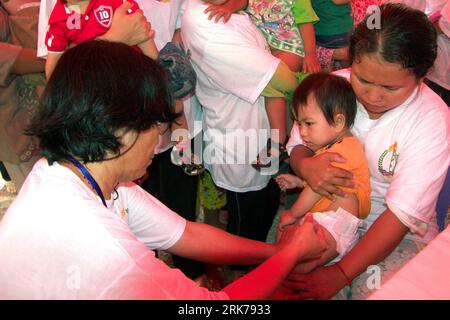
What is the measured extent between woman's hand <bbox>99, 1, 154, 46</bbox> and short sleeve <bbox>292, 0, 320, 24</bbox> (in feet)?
1.99

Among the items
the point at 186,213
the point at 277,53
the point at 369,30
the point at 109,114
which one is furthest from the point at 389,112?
the point at 186,213

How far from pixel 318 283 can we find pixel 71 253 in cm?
73

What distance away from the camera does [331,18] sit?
214 cm

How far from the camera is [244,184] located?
1779mm

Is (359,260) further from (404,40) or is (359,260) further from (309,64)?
(309,64)

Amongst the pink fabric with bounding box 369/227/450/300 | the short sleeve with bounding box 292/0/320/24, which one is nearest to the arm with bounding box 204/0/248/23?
the short sleeve with bounding box 292/0/320/24

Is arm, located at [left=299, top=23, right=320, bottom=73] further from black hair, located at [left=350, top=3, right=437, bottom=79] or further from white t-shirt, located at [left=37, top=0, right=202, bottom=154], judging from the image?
black hair, located at [left=350, top=3, right=437, bottom=79]

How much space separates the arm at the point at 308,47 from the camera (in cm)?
183

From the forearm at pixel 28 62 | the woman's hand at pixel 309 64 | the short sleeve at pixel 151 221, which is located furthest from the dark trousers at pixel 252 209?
the forearm at pixel 28 62

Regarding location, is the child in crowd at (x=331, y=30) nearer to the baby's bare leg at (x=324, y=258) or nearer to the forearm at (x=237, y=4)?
the forearm at (x=237, y=4)

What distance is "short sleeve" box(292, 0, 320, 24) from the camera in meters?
1.80

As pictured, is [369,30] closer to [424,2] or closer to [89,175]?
[89,175]

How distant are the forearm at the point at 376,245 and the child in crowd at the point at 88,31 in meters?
0.73
